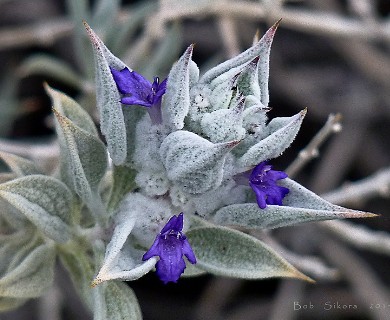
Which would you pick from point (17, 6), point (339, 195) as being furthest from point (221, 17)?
point (17, 6)

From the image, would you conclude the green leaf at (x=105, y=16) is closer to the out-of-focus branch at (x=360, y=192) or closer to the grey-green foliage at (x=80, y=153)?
the grey-green foliage at (x=80, y=153)

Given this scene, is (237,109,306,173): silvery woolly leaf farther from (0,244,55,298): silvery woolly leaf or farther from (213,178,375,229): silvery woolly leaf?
(0,244,55,298): silvery woolly leaf

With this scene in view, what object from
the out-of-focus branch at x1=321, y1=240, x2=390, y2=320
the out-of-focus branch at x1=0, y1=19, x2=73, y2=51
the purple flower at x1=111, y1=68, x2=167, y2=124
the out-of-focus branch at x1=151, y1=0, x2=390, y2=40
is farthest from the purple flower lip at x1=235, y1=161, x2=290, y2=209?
the out-of-focus branch at x1=0, y1=19, x2=73, y2=51

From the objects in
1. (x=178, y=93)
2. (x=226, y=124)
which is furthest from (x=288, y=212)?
(x=178, y=93)

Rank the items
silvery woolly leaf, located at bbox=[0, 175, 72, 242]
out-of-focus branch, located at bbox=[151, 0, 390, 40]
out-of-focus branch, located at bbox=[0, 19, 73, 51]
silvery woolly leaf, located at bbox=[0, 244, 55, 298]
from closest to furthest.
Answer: silvery woolly leaf, located at bbox=[0, 175, 72, 242], silvery woolly leaf, located at bbox=[0, 244, 55, 298], out-of-focus branch, located at bbox=[151, 0, 390, 40], out-of-focus branch, located at bbox=[0, 19, 73, 51]

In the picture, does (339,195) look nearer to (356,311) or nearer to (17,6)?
(356,311)

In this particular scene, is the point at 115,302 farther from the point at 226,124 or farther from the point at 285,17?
the point at 285,17
